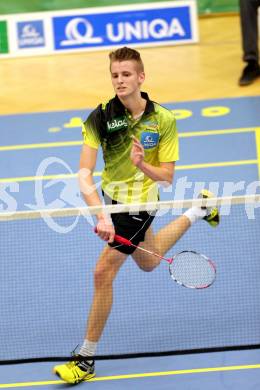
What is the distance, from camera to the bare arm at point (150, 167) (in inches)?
236

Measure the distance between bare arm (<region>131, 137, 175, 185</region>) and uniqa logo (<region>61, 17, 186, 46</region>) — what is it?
282 inches

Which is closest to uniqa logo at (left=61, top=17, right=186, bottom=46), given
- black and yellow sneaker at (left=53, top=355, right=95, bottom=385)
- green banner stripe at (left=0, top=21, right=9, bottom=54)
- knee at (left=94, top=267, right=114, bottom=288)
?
green banner stripe at (left=0, top=21, right=9, bottom=54)

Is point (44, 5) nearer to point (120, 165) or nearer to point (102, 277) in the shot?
point (120, 165)

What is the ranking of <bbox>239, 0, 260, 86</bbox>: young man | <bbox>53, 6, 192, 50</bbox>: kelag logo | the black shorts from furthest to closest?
<bbox>53, 6, 192, 50</bbox>: kelag logo < <bbox>239, 0, 260, 86</bbox>: young man < the black shorts

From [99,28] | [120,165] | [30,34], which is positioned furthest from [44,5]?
[120,165]

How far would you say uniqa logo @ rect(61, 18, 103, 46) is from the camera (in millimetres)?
13414

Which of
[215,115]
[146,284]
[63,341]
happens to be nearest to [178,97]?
[215,115]

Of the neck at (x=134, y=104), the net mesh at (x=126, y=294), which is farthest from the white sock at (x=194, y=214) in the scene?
the neck at (x=134, y=104)

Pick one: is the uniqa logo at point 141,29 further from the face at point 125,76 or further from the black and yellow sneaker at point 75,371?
the black and yellow sneaker at point 75,371

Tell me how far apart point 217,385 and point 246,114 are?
207 inches

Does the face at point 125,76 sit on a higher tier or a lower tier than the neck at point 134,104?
higher

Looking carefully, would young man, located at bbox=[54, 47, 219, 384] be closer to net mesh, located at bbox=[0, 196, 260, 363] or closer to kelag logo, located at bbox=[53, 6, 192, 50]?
net mesh, located at bbox=[0, 196, 260, 363]

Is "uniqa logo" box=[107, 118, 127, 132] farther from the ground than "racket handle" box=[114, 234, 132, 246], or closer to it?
farther from the ground

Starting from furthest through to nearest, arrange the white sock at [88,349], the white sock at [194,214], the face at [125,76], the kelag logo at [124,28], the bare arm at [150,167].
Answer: the kelag logo at [124,28] < the white sock at [194,214] < the white sock at [88,349] < the face at [125,76] < the bare arm at [150,167]
